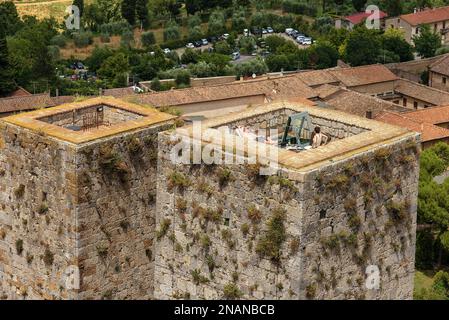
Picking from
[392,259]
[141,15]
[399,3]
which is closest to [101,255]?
[392,259]

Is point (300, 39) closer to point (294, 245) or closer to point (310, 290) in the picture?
point (310, 290)

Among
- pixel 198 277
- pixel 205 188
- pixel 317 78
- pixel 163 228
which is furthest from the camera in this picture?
pixel 317 78

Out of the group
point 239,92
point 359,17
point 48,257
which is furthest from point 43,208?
point 359,17

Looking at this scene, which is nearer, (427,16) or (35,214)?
(35,214)

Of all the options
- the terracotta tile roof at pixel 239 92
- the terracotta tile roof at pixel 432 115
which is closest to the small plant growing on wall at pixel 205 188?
the terracotta tile roof at pixel 239 92

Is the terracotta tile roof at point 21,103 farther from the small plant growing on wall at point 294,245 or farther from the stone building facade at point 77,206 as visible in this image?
the small plant growing on wall at point 294,245

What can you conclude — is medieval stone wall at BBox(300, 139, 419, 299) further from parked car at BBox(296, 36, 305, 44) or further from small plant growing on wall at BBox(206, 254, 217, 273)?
parked car at BBox(296, 36, 305, 44)

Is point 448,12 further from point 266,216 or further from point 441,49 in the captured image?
point 266,216

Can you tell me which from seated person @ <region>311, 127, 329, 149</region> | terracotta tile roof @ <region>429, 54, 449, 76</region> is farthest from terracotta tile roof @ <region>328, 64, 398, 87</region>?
seated person @ <region>311, 127, 329, 149</region>
